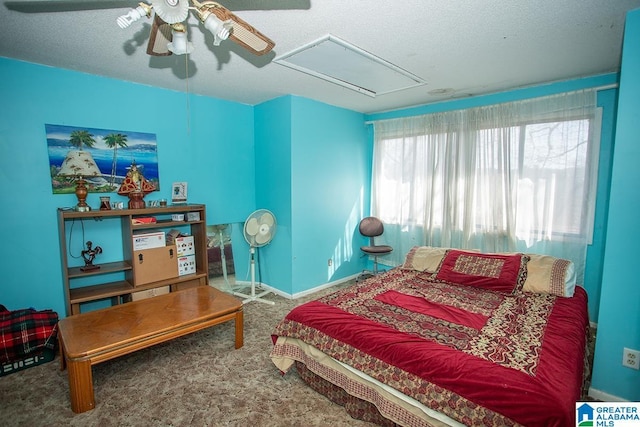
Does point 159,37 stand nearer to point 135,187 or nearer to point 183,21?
point 183,21

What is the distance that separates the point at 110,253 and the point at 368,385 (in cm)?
283

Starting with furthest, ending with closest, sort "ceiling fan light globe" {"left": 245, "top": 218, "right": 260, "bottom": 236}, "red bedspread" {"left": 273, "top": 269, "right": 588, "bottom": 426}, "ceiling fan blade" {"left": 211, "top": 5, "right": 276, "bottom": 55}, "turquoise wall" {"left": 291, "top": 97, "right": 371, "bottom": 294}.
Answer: "turquoise wall" {"left": 291, "top": 97, "right": 371, "bottom": 294} → "ceiling fan light globe" {"left": 245, "top": 218, "right": 260, "bottom": 236} → "red bedspread" {"left": 273, "top": 269, "right": 588, "bottom": 426} → "ceiling fan blade" {"left": 211, "top": 5, "right": 276, "bottom": 55}

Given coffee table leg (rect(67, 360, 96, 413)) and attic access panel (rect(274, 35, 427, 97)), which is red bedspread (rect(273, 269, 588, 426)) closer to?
coffee table leg (rect(67, 360, 96, 413))

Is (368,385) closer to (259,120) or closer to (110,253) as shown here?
(110,253)

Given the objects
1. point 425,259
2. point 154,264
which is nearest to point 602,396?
point 425,259

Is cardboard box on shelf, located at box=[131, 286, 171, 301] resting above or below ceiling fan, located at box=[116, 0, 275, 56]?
below

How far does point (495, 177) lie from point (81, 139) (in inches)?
171

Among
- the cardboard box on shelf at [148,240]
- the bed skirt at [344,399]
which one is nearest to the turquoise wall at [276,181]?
the cardboard box on shelf at [148,240]

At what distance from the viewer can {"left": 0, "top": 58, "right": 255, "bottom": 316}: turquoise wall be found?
2.56m

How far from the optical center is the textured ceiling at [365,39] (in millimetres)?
1771

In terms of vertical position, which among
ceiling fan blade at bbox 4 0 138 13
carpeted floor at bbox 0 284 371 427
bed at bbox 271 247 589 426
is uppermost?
ceiling fan blade at bbox 4 0 138 13

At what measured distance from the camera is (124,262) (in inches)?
123

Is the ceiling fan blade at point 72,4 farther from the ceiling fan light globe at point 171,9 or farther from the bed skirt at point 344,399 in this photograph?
the bed skirt at point 344,399

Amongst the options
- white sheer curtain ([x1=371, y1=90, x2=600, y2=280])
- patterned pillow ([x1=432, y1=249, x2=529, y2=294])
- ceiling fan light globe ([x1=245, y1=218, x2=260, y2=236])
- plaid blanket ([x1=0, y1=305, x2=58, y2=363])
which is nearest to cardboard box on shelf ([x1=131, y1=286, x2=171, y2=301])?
plaid blanket ([x1=0, y1=305, x2=58, y2=363])
